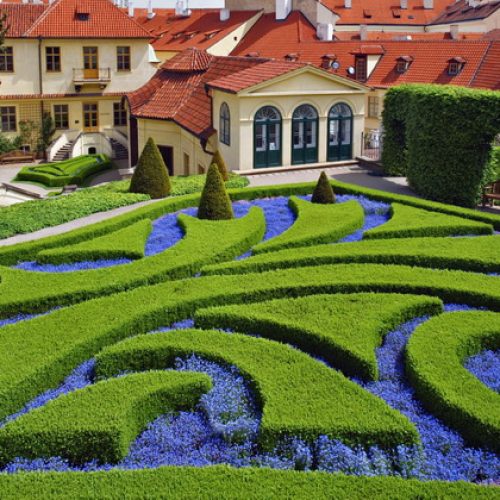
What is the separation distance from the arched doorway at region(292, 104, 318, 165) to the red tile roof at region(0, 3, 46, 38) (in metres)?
24.8

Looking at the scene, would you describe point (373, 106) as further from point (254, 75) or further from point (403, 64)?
point (254, 75)

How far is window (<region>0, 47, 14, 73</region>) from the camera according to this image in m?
49.8

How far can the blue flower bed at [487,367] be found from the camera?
12791mm

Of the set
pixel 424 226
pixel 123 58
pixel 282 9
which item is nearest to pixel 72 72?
pixel 123 58

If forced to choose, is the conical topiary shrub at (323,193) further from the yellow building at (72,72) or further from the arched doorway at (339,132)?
the yellow building at (72,72)

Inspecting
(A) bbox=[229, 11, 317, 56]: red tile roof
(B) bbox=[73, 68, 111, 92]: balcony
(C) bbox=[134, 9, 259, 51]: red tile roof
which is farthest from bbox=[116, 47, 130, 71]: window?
(A) bbox=[229, 11, 317, 56]: red tile roof

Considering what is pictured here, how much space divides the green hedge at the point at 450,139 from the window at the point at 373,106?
20003 millimetres

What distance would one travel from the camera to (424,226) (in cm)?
2133

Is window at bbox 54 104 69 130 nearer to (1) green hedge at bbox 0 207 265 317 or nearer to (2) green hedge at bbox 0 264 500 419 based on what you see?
(1) green hedge at bbox 0 207 265 317

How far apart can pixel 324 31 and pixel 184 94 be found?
20.9 m

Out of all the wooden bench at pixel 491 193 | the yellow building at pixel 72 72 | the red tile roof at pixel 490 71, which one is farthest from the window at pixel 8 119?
the wooden bench at pixel 491 193

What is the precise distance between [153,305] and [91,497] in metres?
6.42

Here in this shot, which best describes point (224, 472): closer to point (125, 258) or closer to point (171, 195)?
point (125, 258)

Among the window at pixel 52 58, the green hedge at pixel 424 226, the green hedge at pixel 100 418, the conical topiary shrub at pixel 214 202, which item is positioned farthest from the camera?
the window at pixel 52 58
